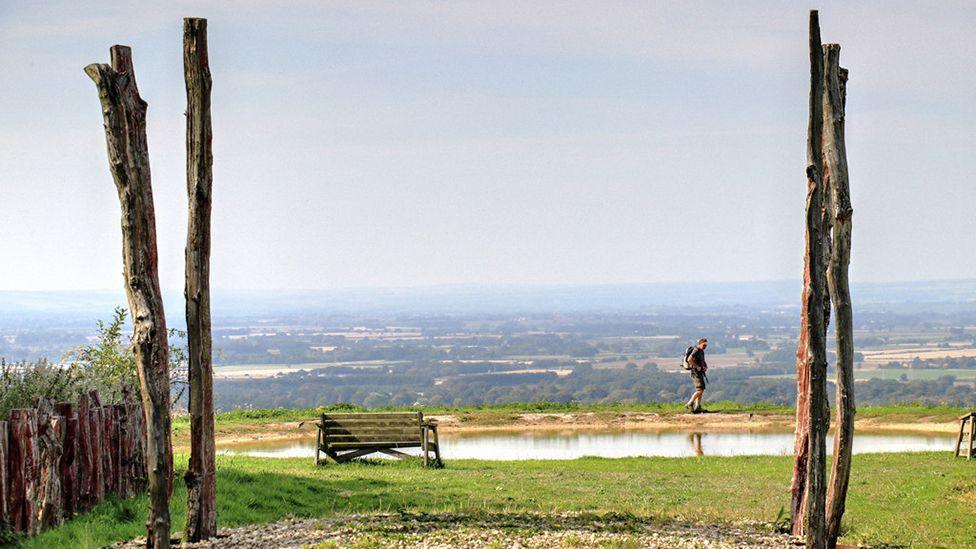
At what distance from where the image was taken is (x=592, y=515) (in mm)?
13539

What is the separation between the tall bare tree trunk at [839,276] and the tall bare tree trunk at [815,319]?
0.14 metres

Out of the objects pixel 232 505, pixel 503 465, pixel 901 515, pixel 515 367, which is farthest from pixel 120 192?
pixel 515 367

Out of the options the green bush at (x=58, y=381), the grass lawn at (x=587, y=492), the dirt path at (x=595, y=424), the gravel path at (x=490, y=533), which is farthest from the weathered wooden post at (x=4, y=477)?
the dirt path at (x=595, y=424)

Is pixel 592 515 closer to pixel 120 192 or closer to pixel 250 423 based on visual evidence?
pixel 120 192

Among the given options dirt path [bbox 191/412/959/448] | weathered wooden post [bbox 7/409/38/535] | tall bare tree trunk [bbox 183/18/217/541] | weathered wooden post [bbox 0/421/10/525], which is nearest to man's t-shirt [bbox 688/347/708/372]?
dirt path [bbox 191/412/959/448]

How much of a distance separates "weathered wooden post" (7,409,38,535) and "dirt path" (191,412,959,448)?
Answer: 605 inches

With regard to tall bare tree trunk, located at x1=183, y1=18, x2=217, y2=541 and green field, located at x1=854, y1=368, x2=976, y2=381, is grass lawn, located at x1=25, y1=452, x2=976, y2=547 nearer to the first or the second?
tall bare tree trunk, located at x1=183, y1=18, x2=217, y2=541

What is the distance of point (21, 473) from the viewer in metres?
11.8

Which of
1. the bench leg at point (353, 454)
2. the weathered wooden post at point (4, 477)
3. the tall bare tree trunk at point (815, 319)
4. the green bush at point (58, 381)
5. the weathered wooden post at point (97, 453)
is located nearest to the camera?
the weathered wooden post at point (4, 477)

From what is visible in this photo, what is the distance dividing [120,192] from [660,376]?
131 m

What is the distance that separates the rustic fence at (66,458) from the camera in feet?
38.8

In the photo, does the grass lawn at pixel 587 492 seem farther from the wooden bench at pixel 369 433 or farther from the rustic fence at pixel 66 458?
the wooden bench at pixel 369 433

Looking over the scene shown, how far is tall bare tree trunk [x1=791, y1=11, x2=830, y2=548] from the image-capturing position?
1223 centimetres

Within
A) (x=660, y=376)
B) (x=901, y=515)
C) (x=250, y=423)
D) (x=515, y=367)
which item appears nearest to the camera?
(x=901, y=515)
